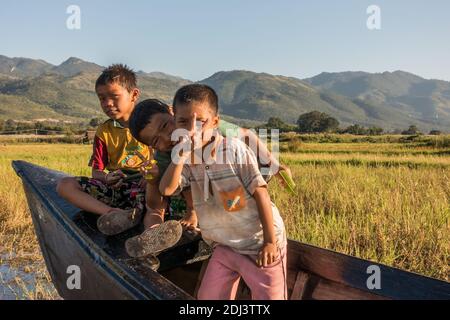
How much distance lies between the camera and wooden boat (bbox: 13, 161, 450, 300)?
2.17 metres

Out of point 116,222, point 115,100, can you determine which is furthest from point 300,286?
point 115,100

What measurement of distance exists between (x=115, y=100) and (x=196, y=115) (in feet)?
4.96

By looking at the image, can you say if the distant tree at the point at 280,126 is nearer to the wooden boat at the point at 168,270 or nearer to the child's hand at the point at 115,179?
the child's hand at the point at 115,179

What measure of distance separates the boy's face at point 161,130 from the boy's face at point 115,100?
0.96m

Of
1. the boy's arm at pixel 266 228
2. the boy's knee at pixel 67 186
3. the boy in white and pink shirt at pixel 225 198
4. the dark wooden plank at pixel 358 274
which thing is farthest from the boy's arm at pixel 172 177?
the boy's knee at pixel 67 186

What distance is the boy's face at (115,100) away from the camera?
3294 millimetres

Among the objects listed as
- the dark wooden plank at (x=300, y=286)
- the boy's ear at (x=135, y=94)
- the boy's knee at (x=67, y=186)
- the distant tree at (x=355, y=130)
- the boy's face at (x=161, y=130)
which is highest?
the boy's ear at (x=135, y=94)

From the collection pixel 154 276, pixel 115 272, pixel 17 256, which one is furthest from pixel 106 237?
pixel 17 256

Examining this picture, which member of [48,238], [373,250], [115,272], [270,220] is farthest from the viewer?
[373,250]

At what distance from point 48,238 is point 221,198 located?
6.35 ft

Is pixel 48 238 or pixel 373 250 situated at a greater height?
pixel 48 238

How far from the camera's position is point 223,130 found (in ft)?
7.89

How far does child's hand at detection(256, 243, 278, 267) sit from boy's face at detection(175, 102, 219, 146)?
0.64m
